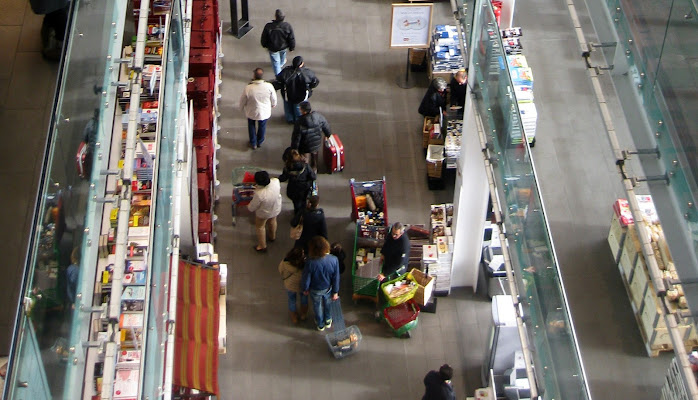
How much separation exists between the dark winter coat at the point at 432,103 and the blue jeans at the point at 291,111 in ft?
6.21

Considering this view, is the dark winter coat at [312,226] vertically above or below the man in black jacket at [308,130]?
below

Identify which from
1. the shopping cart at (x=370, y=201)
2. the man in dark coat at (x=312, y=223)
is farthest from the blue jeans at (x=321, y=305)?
the shopping cart at (x=370, y=201)

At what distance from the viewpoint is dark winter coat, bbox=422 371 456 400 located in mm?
12125

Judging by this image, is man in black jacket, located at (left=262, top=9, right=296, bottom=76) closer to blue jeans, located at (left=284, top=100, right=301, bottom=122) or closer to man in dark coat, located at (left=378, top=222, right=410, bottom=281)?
blue jeans, located at (left=284, top=100, right=301, bottom=122)

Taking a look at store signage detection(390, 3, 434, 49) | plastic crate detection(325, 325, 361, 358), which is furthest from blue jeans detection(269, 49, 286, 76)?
plastic crate detection(325, 325, 361, 358)

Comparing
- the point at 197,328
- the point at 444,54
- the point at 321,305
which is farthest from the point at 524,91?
the point at 197,328

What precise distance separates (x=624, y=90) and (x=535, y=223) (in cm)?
155

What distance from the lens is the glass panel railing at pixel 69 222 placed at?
707 cm

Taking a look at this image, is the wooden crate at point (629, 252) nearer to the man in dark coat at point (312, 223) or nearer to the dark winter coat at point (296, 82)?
the man in dark coat at point (312, 223)

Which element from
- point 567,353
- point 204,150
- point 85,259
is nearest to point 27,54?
point 204,150

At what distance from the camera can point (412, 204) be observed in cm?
1563

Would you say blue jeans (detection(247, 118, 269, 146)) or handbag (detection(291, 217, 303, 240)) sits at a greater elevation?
blue jeans (detection(247, 118, 269, 146))

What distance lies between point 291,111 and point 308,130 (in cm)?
136

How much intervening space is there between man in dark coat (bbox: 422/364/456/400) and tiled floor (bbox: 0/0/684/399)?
113cm
